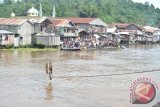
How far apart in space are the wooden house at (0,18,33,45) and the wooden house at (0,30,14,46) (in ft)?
5.41

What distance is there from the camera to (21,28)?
47.6 m

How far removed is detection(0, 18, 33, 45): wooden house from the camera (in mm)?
47094

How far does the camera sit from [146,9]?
471 feet

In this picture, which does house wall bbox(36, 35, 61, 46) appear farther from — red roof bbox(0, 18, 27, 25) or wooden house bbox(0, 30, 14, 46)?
wooden house bbox(0, 30, 14, 46)

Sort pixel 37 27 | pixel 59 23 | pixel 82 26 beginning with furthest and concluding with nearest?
pixel 82 26 → pixel 59 23 → pixel 37 27

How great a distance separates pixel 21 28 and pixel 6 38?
11.6 ft

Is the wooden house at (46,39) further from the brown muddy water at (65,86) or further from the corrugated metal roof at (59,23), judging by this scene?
the brown muddy water at (65,86)

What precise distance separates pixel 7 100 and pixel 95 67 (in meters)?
14.2

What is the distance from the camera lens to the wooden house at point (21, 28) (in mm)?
47094

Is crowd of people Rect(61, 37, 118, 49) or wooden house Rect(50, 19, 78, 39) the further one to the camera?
wooden house Rect(50, 19, 78, 39)

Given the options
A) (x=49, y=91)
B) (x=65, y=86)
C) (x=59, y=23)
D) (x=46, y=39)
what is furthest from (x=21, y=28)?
(x=49, y=91)

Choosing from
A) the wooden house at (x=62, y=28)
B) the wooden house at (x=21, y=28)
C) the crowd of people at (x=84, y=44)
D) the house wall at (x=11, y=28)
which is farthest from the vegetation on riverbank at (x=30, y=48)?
the wooden house at (x=62, y=28)

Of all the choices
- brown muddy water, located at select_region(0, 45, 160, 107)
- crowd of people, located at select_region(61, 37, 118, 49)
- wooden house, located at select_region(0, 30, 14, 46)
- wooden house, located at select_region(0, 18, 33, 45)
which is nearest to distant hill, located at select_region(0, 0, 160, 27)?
crowd of people, located at select_region(61, 37, 118, 49)

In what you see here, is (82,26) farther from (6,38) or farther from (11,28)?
(6,38)
